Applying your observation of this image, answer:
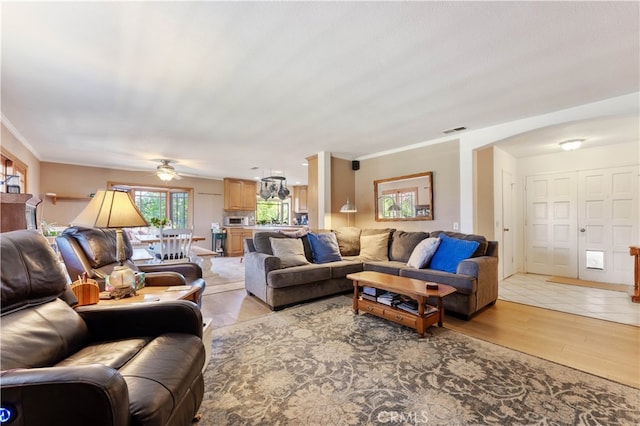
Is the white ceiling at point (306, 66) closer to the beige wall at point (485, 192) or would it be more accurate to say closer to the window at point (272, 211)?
the beige wall at point (485, 192)

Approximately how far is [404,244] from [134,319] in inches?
139

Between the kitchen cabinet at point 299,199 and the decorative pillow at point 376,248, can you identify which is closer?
the decorative pillow at point 376,248

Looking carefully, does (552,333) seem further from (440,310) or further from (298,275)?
(298,275)

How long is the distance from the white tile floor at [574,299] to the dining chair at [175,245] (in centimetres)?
485

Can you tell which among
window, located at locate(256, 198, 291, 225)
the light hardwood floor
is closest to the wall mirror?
the light hardwood floor

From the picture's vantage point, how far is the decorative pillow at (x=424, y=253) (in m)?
3.49

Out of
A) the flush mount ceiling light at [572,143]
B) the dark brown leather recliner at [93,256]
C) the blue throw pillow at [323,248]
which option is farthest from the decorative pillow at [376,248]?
the flush mount ceiling light at [572,143]

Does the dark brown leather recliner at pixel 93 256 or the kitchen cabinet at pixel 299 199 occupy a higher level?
the kitchen cabinet at pixel 299 199

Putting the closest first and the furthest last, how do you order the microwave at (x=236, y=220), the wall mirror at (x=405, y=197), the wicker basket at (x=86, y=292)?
1. the wicker basket at (x=86, y=292)
2. the wall mirror at (x=405, y=197)
3. the microwave at (x=236, y=220)

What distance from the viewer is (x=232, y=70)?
230cm

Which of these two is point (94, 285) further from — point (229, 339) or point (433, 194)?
point (433, 194)

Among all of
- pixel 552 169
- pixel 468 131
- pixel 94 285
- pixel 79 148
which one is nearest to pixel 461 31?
pixel 468 131

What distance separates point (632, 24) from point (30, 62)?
14.2 feet

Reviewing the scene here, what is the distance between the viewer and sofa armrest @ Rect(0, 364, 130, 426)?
2.56 feet
